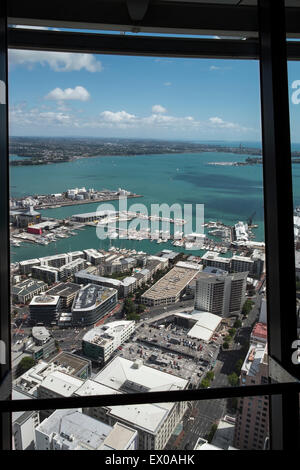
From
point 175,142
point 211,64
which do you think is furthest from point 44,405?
point 211,64

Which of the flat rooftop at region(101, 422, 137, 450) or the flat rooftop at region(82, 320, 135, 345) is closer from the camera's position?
the flat rooftop at region(101, 422, 137, 450)

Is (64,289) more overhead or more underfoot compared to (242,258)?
more underfoot

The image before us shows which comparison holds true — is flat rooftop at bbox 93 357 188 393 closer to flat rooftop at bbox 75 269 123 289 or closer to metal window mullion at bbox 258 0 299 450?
flat rooftop at bbox 75 269 123 289

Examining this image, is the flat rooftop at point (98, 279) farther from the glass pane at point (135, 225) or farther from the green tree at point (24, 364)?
the green tree at point (24, 364)

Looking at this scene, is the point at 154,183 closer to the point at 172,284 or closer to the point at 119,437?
the point at 172,284

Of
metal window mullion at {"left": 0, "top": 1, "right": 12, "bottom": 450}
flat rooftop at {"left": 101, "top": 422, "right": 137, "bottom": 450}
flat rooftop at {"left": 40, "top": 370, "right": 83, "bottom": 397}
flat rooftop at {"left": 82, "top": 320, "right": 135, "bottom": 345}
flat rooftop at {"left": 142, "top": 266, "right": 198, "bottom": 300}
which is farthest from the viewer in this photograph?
flat rooftop at {"left": 142, "top": 266, "right": 198, "bottom": 300}

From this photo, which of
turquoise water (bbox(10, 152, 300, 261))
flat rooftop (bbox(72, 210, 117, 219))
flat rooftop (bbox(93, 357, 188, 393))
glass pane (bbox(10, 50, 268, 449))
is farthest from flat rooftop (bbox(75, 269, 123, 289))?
flat rooftop (bbox(93, 357, 188, 393))

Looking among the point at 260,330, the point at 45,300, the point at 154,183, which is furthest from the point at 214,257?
the point at 45,300
